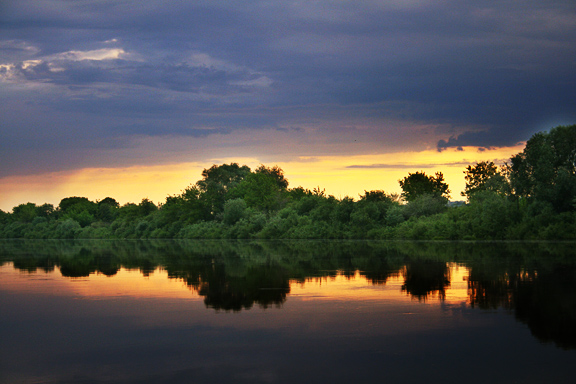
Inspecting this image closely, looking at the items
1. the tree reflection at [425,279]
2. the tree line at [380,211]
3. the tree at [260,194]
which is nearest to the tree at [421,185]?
the tree line at [380,211]

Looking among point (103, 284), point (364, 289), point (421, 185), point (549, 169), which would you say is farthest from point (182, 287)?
point (421, 185)

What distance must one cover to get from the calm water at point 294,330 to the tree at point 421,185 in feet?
250

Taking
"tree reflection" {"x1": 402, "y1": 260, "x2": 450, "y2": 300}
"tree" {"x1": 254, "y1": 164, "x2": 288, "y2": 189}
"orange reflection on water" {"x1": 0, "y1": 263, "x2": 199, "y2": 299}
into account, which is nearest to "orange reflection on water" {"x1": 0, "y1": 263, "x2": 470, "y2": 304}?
"orange reflection on water" {"x1": 0, "y1": 263, "x2": 199, "y2": 299}

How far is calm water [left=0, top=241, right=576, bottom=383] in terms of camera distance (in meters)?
8.00

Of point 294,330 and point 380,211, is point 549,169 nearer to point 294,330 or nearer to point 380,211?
point 380,211

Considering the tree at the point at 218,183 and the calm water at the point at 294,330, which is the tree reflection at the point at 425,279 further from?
the tree at the point at 218,183

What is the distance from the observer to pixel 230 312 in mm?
13188

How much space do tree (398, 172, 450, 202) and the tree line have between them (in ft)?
0.58

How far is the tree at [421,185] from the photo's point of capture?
95688mm

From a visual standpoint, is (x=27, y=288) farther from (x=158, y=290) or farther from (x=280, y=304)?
(x=280, y=304)

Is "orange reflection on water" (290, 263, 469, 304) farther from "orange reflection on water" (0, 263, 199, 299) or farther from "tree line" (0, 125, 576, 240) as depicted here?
"tree line" (0, 125, 576, 240)

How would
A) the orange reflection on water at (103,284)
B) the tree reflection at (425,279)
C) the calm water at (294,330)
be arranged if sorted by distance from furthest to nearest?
the orange reflection on water at (103,284) → the tree reflection at (425,279) → the calm water at (294,330)

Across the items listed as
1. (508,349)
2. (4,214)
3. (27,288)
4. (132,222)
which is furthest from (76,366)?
(4,214)

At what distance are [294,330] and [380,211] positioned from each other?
6283cm
